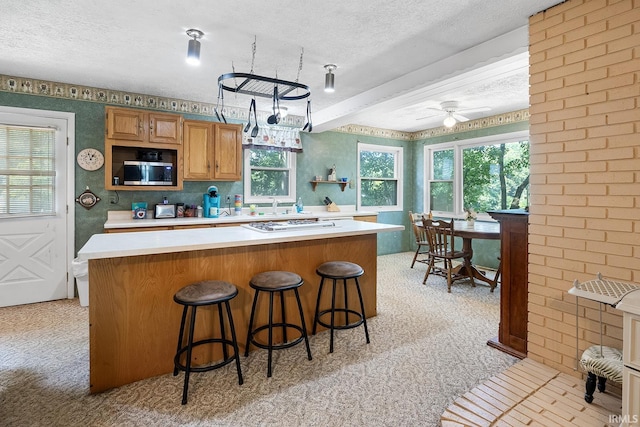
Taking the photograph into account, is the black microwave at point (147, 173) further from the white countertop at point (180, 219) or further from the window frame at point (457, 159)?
the window frame at point (457, 159)

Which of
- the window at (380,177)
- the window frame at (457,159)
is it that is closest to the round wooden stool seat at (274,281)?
the window at (380,177)

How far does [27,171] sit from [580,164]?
5.24 meters

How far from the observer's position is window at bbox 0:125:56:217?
364 cm

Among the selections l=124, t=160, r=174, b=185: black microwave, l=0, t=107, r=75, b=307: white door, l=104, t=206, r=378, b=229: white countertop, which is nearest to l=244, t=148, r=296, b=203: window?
l=104, t=206, r=378, b=229: white countertop

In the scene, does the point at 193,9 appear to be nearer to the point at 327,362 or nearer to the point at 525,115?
the point at 327,362

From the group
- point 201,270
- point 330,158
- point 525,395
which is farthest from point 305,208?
point 525,395

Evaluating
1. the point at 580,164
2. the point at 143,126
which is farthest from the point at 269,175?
the point at 580,164

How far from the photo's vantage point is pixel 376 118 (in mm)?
5605

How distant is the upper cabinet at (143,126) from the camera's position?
3.87 m

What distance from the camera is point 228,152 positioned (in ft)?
15.1

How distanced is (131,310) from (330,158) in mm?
4372

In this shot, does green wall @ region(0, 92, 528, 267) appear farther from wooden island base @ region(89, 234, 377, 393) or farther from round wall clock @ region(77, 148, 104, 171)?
wooden island base @ region(89, 234, 377, 393)

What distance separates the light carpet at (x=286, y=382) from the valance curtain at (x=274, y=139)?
302cm

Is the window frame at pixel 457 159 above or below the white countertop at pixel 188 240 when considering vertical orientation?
above
